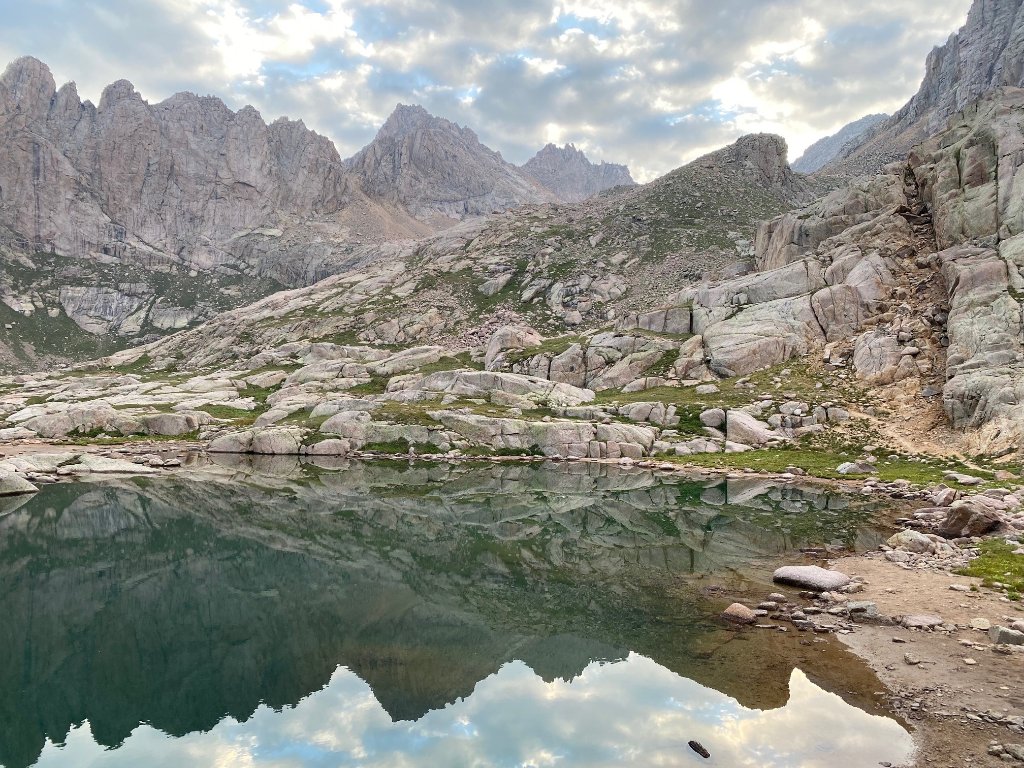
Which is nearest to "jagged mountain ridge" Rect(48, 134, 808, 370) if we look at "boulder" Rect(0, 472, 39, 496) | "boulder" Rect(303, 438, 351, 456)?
"boulder" Rect(303, 438, 351, 456)

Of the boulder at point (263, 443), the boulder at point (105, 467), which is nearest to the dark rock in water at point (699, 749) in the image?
the boulder at point (105, 467)

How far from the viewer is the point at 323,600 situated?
2412 cm

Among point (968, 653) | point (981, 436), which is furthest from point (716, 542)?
point (981, 436)

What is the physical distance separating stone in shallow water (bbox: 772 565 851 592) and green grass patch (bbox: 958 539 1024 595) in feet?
14.9

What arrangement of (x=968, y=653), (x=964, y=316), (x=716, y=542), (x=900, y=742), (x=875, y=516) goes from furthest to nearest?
(x=964, y=316)
(x=875, y=516)
(x=716, y=542)
(x=968, y=653)
(x=900, y=742)

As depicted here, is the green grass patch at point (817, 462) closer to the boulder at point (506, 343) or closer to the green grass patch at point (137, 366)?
the boulder at point (506, 343)

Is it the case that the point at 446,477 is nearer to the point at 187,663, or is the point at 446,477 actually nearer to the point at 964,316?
the point at 187,663

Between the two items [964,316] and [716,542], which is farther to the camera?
[964,316]

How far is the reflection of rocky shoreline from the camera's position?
16672 millimetres

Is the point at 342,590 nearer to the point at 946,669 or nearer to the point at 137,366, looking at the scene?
the point at 946,669

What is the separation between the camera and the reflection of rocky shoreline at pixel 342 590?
16.7 meters

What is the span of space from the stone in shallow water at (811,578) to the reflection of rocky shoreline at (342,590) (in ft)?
8.69

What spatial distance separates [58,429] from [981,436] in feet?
334

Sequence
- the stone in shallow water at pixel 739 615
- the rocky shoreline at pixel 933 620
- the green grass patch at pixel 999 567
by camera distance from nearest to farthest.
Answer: the rocky shoreline at pixel 933 620
the stone in shallow water at pixel 739 615
the green grass patch at pixel 999 567
